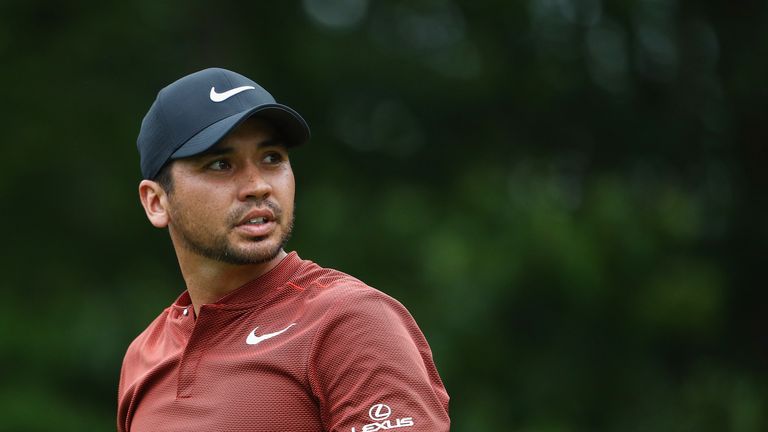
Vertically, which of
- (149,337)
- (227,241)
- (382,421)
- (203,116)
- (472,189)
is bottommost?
(472,189)

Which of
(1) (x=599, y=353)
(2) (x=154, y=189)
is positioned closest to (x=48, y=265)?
(1) (x=599, y=353)

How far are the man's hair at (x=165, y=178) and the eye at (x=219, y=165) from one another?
0.14 metres

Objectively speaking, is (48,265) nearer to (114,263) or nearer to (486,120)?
(114,263)

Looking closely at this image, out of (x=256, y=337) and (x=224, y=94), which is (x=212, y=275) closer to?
(x=256, y=337)

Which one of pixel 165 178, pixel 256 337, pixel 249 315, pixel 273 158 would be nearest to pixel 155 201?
pixel 165 178

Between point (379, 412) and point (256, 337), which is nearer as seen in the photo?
point (379, 412)

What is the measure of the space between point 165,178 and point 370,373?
900mm

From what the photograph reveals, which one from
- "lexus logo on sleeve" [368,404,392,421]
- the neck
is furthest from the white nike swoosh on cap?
"lexus logo on sleeve" [368,404,392,421]

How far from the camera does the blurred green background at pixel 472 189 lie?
1252cm

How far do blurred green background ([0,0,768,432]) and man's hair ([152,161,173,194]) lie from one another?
7945 millimetres

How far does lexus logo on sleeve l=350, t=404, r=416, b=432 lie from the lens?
3559 mm

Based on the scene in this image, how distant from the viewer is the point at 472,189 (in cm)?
1307

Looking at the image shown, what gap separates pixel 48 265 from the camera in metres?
13.1

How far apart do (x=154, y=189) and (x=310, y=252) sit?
8414mm
